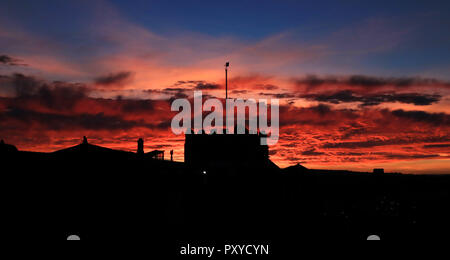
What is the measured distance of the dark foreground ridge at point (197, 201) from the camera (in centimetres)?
2294

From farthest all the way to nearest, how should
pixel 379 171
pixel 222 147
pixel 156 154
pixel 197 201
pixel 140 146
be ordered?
pixel 222 147 → pixel 379 171 → pixel 156 154 → pixel 140 146 → pixel 197 201

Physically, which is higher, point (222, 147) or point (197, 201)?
point (222, 147)

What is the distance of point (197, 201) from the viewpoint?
31953mm

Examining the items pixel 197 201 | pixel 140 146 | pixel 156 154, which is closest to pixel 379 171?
pixel 197 201

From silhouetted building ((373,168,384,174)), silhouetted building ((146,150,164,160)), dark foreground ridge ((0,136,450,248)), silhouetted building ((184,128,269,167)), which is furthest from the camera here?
silhouetted building ((184,128,269,167))

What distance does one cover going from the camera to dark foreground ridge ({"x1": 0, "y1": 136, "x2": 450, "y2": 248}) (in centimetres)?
2294

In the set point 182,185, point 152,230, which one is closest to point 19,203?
point 152,230

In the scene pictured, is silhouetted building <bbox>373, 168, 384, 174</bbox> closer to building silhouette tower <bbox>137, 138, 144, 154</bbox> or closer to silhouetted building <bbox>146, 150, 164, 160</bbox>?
silhouetted building <bbox>146, 150, 164, 160</bbox>

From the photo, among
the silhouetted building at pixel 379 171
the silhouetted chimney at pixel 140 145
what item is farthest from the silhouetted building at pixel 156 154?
the silhouetted building at pixel 379 171

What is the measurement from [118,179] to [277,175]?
15.0 m

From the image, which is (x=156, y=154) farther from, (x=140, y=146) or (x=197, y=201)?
(x=197, y=201)

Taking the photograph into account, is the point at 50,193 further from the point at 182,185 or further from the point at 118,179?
the point at 182,185

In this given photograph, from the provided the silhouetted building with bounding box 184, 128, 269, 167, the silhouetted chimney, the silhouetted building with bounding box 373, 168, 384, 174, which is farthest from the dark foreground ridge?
the silhouetted building with bounding box 184, 128, 269, 167

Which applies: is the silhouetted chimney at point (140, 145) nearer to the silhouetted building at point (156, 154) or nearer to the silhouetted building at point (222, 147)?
the silhouetted building at point (156, 154)
